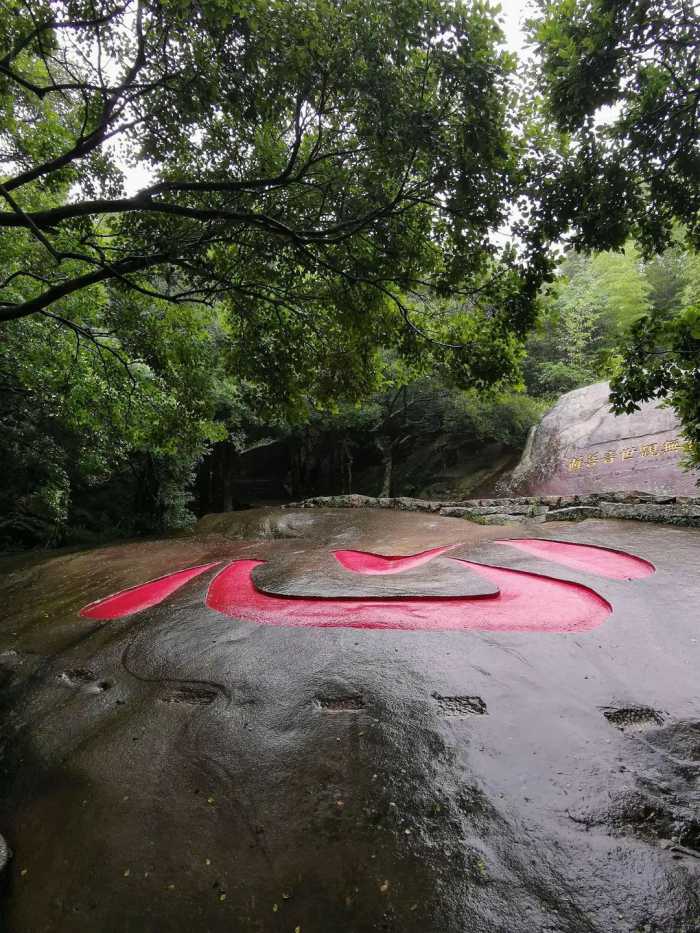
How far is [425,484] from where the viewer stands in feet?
63.8

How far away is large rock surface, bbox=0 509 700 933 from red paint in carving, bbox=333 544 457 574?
6.35ft

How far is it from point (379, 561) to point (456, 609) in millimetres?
2080

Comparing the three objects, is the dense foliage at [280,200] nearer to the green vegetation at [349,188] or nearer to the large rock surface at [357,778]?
the green vegetation at [349,188]

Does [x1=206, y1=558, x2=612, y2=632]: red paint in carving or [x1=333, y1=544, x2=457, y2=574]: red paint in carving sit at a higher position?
[x1=333, y1=544, x2=457, y2=574]: red paint in carving

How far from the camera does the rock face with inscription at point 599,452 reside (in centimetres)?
1044

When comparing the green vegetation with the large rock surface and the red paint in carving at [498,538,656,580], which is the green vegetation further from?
the large rock surface

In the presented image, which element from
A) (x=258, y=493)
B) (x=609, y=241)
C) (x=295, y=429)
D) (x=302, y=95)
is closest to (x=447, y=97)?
(x=302, y=95)

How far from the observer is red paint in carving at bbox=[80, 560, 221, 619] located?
4672 mm

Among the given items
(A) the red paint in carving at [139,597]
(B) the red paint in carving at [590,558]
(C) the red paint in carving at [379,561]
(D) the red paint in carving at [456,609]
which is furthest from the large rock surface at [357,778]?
(C) the red paint in carving at [379,561]

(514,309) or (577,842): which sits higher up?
(514,309)

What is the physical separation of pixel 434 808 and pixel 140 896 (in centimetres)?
122

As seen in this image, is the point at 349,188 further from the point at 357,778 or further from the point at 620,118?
the point at 357,778

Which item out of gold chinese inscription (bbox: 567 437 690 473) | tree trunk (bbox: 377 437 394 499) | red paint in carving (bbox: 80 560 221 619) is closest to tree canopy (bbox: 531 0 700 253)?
red paint in carving (bbox: 80 560 221 619)

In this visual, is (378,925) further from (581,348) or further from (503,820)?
(581,348)
